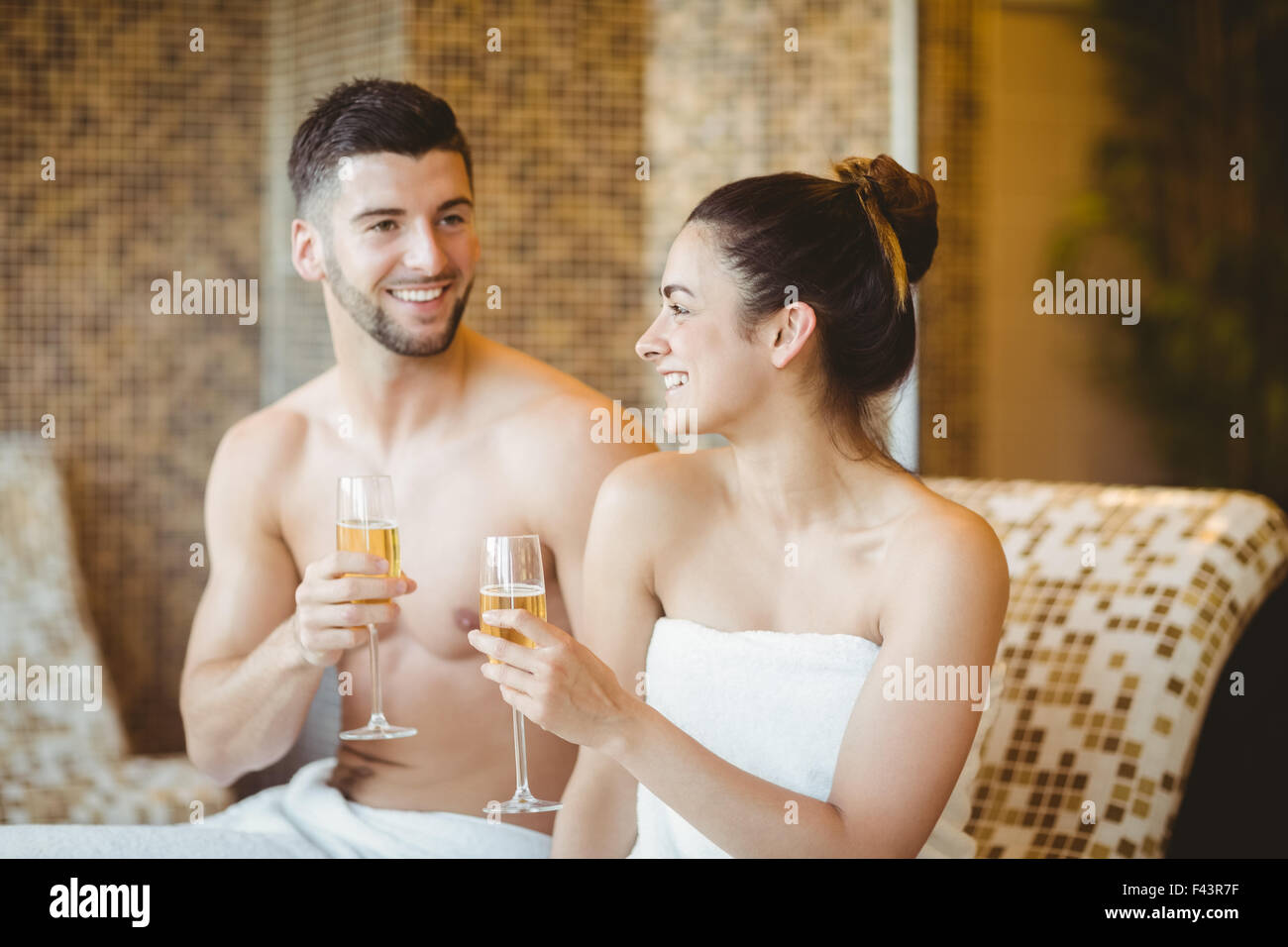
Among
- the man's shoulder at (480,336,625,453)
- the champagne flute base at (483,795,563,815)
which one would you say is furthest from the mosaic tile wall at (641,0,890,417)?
the champagne flute base at (483,795,563,815)

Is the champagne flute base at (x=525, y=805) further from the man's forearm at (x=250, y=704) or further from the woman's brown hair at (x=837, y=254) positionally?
the woman's brown hair at (x=837, y=254)

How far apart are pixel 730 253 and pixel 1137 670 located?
0.91 m

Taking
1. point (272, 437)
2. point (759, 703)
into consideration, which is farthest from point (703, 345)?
point (272, 437)

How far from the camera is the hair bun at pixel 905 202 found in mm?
1401

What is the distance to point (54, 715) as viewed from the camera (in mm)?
2779

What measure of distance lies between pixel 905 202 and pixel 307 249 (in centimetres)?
81

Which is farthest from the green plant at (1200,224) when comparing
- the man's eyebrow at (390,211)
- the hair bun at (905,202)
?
the man's eyebrow at (390,211)

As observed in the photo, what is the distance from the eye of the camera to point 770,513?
148cm

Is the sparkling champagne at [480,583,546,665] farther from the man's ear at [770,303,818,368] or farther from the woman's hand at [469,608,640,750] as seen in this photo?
the man's ear at [770,303,818,368]

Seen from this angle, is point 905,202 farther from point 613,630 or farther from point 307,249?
point 307,249

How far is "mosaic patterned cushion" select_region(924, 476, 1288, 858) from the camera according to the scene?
1.76 meters

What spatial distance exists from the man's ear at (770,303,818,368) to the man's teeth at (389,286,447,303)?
492mm
